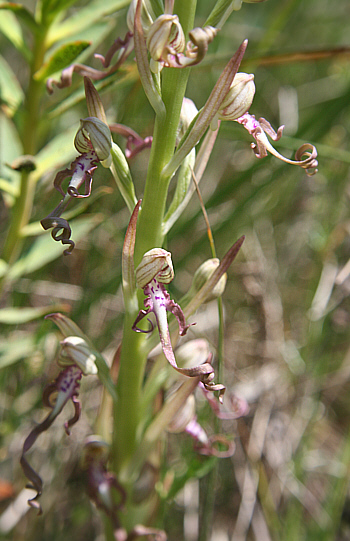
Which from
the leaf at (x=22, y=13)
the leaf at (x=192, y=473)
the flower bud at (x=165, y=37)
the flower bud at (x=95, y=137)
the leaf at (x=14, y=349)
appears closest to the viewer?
the flower bud at (x=165, y=37)

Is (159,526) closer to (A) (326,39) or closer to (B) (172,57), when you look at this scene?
(B) (172,57)

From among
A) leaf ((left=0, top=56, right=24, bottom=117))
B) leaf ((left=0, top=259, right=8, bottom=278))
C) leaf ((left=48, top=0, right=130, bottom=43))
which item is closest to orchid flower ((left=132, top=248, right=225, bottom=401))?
leaf ((left=0, top=259, right=8, bottom=278))

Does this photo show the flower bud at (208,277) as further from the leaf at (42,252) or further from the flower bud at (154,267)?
the leaf at (42,252)

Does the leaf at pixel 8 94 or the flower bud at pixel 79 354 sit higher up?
the leaf at pixel 8 94

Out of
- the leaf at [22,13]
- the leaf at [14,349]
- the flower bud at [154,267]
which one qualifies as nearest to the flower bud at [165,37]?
the flower bud at [154,267]

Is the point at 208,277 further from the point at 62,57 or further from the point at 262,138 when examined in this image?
the point at 62,57

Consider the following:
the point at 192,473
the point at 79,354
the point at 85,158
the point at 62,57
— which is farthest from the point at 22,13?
the point at 192,473
